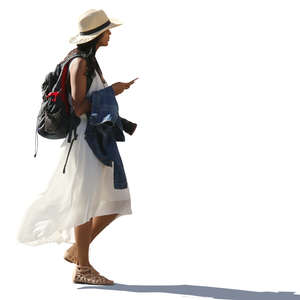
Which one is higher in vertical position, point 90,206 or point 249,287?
point 90,206

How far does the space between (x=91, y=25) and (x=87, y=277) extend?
2239 mm

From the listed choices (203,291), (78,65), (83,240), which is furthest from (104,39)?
(203,291)

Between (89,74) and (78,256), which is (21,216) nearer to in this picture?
(78,256)

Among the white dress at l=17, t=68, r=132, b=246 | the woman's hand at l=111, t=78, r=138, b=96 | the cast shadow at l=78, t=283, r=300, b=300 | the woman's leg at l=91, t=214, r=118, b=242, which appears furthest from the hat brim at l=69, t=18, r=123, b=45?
the cast shadow at l=78, t=283, r=300, b=300

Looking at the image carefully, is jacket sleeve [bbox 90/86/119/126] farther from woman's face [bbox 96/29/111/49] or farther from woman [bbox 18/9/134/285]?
woman's face [bbox 96/29/111/49]

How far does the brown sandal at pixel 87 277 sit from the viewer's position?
7.66 meters

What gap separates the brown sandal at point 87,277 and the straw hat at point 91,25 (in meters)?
2.03

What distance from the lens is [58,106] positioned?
7.55 meters

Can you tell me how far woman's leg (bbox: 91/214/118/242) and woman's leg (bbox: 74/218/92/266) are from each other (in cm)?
15

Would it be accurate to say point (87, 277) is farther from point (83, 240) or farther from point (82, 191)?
point (82, 191)

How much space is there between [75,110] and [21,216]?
3.64 ft

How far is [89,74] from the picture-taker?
297 inches

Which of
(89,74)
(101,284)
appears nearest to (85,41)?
(89,74)

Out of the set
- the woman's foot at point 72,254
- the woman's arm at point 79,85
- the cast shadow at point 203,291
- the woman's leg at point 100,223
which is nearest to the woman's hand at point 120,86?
the woman's arm at point 79,85
